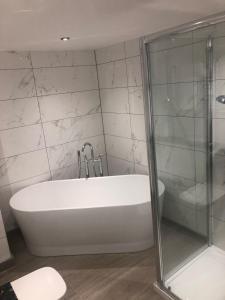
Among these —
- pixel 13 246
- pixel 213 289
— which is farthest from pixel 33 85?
pixel 213 289

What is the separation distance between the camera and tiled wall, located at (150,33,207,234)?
2.35 metres

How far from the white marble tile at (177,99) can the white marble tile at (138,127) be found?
0.60 meters

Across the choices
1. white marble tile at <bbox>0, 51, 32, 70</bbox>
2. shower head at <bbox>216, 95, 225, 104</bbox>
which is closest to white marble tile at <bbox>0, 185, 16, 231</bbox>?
white marble tile at <bbox>0, 51, 32, 70</bbox>

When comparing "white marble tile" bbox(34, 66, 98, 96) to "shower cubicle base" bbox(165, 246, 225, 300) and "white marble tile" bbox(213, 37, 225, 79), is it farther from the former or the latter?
"shower cubicle base" bbox(165, 246, 225, 300)

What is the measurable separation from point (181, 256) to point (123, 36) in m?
2.22

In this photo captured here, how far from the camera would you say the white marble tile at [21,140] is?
2.99m

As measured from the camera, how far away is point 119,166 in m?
3.70

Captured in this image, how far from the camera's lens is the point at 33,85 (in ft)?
10.2

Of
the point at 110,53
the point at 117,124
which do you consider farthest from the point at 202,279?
the point at 110,53

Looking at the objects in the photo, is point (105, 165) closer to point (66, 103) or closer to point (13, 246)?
point (66, 103)

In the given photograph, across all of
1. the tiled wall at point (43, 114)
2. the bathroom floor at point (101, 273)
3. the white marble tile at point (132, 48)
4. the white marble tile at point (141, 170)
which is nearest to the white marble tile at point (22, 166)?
the tiled wall at point (43, 114)

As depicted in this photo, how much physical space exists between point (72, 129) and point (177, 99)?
149cm

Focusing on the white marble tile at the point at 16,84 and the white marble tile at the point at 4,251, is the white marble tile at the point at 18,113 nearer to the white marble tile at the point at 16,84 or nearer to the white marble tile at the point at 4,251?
the white marble tile at the point at 16,84

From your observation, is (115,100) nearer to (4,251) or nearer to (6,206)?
(6,206)
